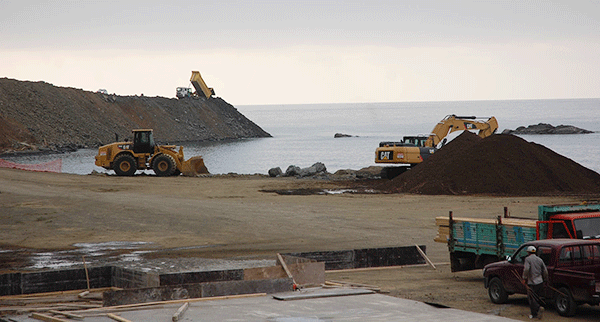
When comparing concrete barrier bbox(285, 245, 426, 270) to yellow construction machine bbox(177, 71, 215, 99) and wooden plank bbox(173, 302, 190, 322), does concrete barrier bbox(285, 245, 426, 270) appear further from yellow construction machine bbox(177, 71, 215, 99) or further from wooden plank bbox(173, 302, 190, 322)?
yellow construction machine bbox(177, 71, 215, 99)

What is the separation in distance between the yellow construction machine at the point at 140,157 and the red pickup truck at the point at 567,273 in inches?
1367

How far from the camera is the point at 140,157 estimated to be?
46938mm

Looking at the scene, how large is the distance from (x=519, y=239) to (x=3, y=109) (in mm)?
97512

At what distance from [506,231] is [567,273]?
10.3 feet

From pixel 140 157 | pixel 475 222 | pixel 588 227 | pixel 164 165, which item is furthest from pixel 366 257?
pixel 140 157

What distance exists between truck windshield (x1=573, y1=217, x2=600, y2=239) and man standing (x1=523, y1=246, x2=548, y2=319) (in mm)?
2207

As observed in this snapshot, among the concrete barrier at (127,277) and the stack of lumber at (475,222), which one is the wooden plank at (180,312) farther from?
the stack of lumber at (475,222)

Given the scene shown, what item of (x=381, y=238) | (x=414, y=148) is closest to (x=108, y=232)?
(x=381, y=238)

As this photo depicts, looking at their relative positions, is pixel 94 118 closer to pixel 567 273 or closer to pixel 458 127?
pixel 458 127

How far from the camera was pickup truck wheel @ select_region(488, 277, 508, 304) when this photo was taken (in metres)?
14.3

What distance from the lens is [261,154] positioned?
100 metres

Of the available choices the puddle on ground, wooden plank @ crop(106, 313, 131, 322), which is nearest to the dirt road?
the puddle on ground

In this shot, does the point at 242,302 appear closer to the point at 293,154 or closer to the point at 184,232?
the point at 184,232

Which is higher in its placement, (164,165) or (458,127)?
(458,127)
